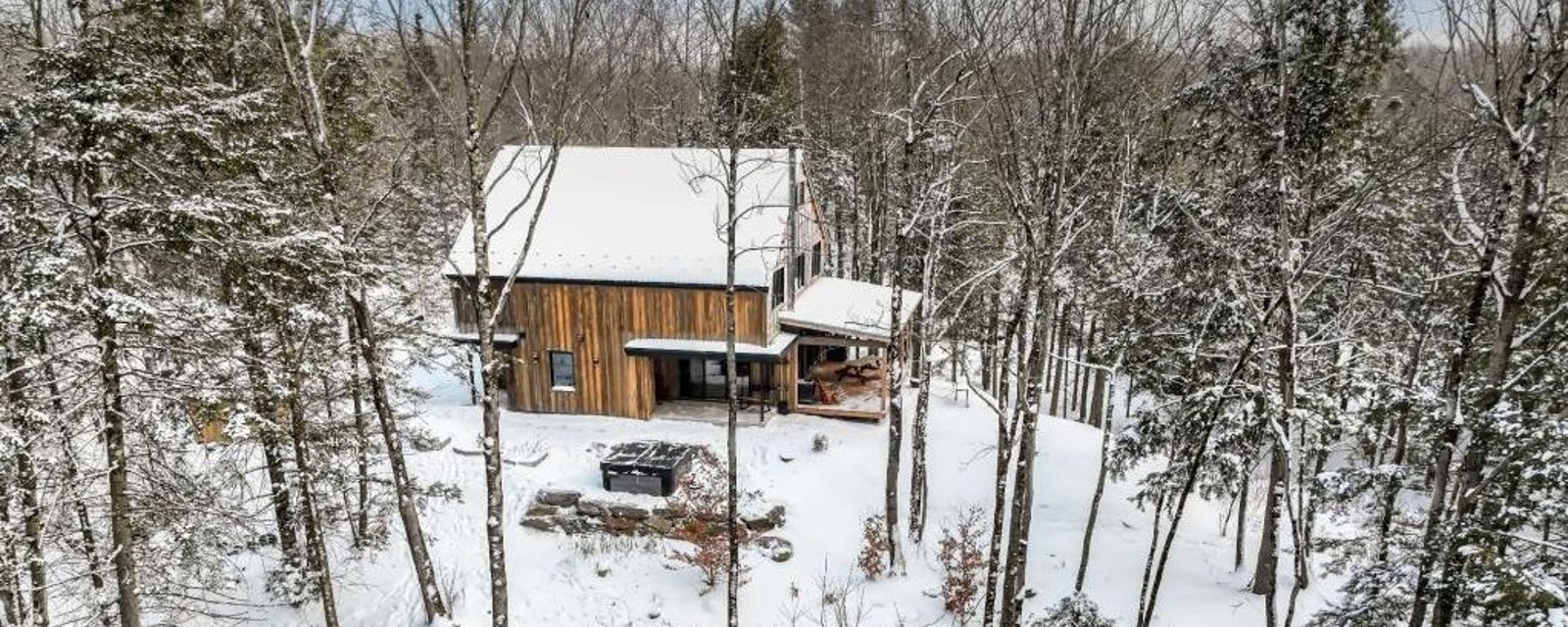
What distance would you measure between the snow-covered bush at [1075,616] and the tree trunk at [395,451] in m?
9.87

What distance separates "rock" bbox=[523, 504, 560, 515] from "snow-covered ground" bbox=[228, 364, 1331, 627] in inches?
9.3

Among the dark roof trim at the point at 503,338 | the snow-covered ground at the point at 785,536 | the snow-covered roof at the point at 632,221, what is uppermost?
the snow-covered roof at the point at 632,221

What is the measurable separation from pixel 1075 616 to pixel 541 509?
11.0 meters

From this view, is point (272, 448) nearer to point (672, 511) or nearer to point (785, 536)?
point (672, 511)

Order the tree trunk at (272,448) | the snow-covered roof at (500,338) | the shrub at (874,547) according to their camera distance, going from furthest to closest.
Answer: the snow-covered roof at (500,338), the shrub at (874,547), the tree trunk at (272,448)

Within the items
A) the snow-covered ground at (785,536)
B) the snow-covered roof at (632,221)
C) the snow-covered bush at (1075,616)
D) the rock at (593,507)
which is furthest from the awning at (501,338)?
the snow-covered bush at (1075,616)

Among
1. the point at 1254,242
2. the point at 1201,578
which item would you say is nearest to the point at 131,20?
the point at 1254,242

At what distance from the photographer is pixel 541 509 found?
17188mm

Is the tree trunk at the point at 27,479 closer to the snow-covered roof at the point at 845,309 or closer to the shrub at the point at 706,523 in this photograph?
the shrub at the point at 706,523

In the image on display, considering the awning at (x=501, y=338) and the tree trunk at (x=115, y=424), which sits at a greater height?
the tree trunk at (x=115, y=424)

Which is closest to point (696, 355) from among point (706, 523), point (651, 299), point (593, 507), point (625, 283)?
point (651, 299)

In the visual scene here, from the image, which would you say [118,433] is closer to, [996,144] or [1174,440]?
[996,144]

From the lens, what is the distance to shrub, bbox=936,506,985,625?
14.5 meters

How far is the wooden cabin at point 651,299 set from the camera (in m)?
20.6
